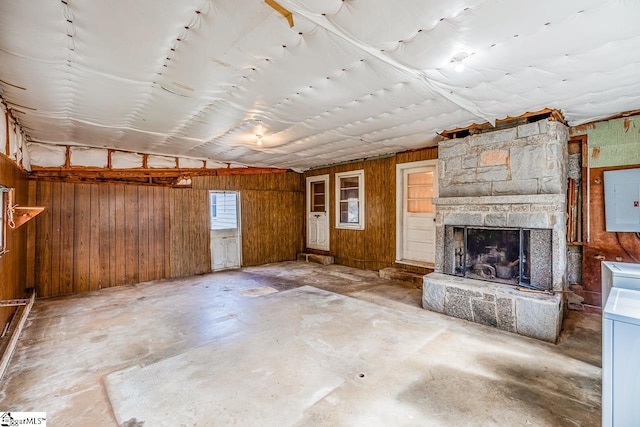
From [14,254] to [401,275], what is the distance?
5.66 meters

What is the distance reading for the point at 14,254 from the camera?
3646 mm

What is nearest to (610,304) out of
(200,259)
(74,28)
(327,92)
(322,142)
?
(327,92)

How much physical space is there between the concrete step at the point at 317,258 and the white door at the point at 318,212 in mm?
318

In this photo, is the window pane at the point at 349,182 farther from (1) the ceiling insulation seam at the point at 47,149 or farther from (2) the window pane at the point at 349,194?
(1) the ceiling insulation seam at the point at 47,149

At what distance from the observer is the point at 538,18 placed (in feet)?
5.73

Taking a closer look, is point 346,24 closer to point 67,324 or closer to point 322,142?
point 322,142

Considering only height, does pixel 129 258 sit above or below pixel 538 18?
below

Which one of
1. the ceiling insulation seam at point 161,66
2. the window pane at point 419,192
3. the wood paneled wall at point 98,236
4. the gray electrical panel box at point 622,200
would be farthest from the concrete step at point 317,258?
the gray electrical panel box at point 622,200

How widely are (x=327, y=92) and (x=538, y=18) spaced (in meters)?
1.67

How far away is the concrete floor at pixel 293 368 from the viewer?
1952mm

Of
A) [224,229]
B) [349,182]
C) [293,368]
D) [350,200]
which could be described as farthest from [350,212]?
[293,368]

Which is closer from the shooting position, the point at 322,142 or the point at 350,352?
the point at 350,352

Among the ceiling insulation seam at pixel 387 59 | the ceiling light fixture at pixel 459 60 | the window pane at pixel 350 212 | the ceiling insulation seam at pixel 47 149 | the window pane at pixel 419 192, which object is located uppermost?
the ceiling insulation seam at pixel 387 59

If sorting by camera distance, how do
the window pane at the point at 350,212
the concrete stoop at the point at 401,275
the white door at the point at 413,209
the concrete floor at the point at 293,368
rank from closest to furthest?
the concrete floor at the point at 293,368 → the concrete stoop at the point at 401,275 → the white door at the point at 413,209 → the window pane at the point at 350,212
